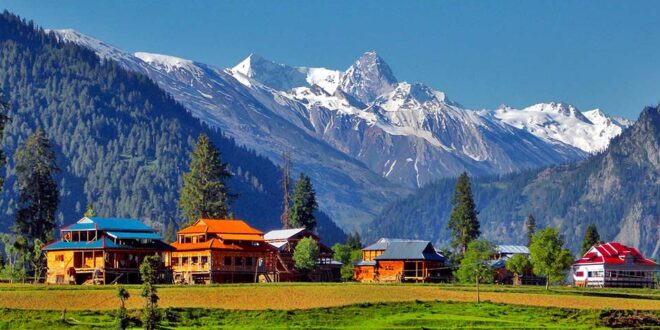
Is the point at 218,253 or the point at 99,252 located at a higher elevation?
the point at 99,252

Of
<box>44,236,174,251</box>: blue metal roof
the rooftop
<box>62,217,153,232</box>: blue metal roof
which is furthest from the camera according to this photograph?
the rooftop

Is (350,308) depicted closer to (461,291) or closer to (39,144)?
(461,291)

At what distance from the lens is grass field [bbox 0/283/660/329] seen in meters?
118

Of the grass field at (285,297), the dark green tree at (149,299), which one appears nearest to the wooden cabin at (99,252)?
the grass field at (285,297)

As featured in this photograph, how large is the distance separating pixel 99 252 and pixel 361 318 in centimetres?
5752

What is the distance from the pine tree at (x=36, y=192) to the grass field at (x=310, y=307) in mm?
49517

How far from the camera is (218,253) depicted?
597 ft

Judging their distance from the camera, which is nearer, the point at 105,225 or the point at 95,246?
the point at 95,246

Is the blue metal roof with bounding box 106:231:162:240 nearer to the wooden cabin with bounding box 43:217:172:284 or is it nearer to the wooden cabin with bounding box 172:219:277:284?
the wooden cabin with bounding box 43:217:172:284

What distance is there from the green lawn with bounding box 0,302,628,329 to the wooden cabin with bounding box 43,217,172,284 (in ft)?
164

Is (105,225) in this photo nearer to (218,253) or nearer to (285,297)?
(218,253)

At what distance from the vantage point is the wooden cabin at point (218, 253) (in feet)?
596

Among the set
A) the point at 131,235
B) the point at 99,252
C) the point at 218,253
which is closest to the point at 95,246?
the point at 99,252

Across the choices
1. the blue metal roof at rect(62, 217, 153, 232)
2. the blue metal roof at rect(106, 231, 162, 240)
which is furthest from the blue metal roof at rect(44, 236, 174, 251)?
the blue metal roof at rect(62, 217, 153, 232)
